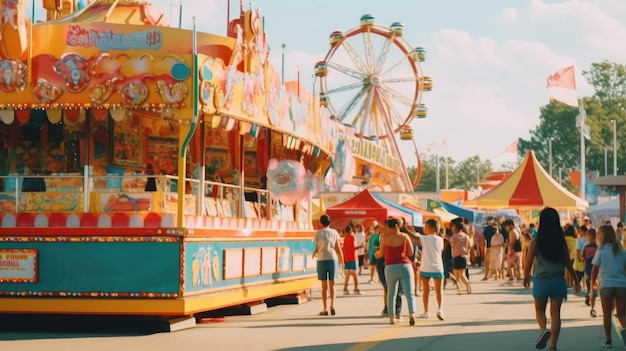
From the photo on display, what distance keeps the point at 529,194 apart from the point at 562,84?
1190 centimetres

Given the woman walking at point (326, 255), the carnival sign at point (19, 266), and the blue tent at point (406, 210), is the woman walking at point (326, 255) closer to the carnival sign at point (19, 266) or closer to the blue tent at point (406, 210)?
the carnival sign at point (19, 266)

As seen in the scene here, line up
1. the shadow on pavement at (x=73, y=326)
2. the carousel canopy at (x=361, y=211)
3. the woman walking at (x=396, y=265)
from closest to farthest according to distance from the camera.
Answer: the shadow on pavement at (x=73, y=326), the woman walking at (x=396, y=265), the carousel canopy at (x=361, y=211)

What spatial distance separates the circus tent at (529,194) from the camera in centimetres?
3100

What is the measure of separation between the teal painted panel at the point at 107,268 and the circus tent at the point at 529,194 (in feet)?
59.6

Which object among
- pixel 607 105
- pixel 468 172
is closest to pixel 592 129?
pixel 607 105

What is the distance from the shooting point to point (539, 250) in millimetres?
12039

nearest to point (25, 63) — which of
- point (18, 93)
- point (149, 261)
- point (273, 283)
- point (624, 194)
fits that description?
point (18, 93)

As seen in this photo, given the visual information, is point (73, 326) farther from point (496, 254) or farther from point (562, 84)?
point (562, 84)

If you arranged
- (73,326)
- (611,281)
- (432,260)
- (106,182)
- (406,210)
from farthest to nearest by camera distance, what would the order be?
(406,210), (432,260), (73,326), (106,182), (611,281)

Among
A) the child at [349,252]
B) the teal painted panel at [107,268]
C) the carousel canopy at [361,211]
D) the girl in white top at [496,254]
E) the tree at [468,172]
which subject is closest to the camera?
the teal painted panel at [107,268]

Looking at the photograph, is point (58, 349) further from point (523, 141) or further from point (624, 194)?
point (523, 141)

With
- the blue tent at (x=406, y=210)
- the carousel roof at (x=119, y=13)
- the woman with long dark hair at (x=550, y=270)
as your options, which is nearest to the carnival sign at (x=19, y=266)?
the carousel roof at (x=119, y=13)

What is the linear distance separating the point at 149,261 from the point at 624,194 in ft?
37.5

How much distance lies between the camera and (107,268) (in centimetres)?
1484
